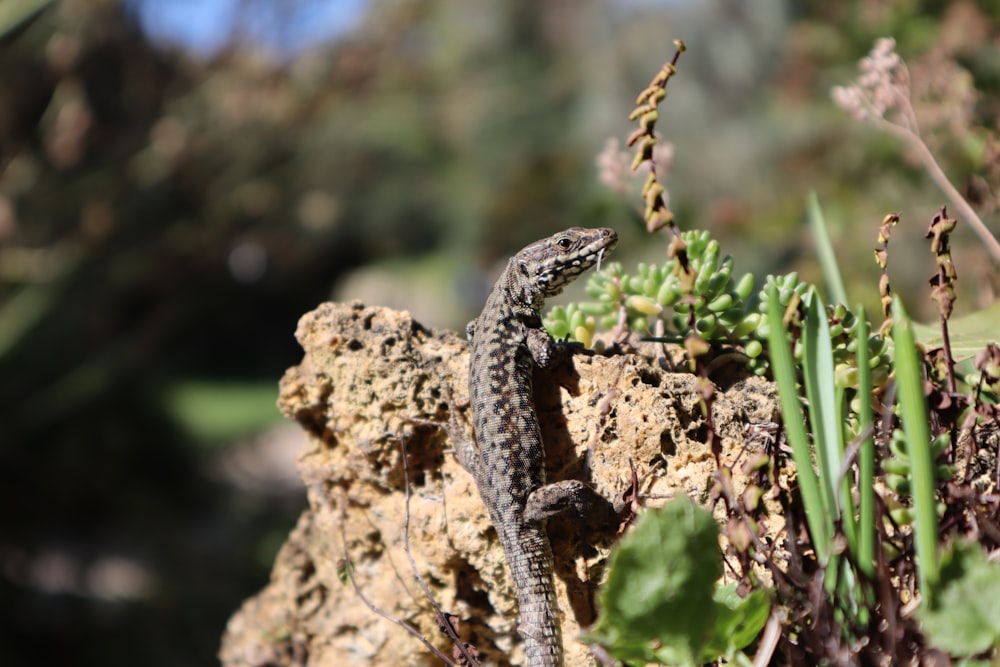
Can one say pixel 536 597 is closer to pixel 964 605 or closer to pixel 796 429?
pixel 796 429

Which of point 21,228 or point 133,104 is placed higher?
point 133,104

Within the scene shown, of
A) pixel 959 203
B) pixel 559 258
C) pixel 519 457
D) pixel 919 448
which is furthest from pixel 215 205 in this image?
pixel 919 448

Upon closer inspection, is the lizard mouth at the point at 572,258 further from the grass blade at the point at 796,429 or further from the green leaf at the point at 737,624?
the green leaf at the point at 737,624

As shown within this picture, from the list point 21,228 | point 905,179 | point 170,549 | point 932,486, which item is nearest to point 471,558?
point 932,486

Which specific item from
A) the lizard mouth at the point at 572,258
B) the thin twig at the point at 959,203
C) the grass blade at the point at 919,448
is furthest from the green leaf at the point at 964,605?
the lizard mouth at the point at 572,258

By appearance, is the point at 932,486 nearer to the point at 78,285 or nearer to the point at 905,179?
the point at 905,179
